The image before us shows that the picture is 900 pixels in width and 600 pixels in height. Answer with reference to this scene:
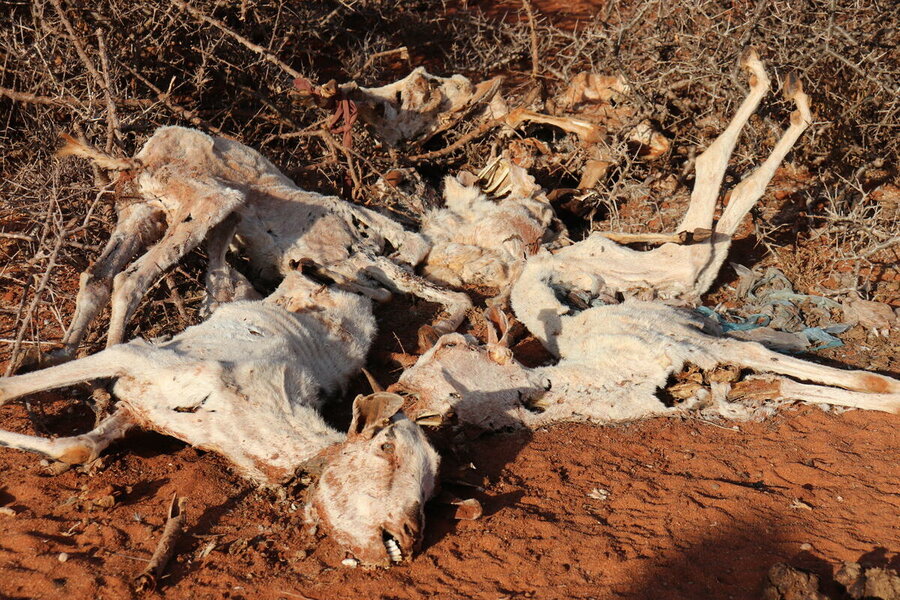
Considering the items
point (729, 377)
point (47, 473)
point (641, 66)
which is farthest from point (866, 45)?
point (47, 473)

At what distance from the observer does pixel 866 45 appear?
5.26 meters

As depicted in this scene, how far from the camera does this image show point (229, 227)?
4.40m

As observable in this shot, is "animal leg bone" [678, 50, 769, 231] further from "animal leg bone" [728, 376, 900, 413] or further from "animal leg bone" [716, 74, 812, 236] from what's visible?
"animal leg bone" [728, 376, 900, 413]

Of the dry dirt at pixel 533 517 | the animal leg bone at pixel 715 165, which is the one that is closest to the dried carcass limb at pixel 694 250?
the animal leg bone at pixel 715 165

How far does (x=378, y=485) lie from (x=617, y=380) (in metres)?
1.58

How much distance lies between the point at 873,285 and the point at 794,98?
5.06 feet

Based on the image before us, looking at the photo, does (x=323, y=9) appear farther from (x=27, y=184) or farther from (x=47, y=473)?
(x=47, y=473)

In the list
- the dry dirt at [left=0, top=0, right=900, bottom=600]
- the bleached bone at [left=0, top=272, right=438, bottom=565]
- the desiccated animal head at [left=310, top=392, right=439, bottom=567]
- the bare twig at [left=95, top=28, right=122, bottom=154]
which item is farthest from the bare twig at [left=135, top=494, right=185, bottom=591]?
the bare twig at [left=95, top=28, right=122, bottom=154]

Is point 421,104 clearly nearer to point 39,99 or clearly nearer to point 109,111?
point 109,111

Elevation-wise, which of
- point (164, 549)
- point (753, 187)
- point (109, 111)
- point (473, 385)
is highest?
point (753, 187)

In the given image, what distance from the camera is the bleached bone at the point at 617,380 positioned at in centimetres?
369

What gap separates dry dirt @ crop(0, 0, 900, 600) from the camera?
273 centimetres

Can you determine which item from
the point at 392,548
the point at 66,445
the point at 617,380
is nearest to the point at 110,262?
the point at 66,445

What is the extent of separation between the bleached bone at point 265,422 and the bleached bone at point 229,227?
1.73ft
